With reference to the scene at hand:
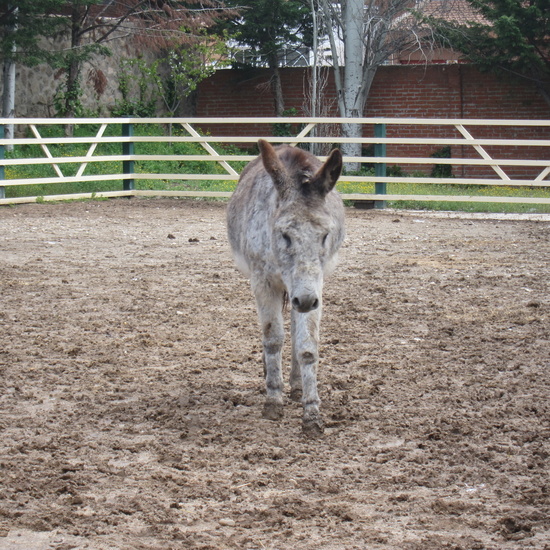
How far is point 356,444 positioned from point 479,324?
2893 mm

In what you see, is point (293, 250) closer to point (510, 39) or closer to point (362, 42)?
point (510, 39)

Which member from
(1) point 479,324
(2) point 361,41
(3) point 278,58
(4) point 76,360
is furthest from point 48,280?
(3) point 278,58

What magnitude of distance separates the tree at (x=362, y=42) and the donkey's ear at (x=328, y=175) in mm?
15959

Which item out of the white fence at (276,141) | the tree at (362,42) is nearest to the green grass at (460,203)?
the white fence at (276,141)

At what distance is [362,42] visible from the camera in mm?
21516

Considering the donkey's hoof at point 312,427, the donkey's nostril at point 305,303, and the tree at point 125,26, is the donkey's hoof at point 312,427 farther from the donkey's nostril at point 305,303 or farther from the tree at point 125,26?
the tree at point 125,26

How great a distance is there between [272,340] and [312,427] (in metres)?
Result: 0.65

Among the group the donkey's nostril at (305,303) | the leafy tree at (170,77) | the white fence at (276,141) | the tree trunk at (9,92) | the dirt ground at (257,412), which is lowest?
the dirt ground at (257,412)

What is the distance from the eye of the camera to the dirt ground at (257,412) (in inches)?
140

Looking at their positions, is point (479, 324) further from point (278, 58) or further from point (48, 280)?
point (278, 58)

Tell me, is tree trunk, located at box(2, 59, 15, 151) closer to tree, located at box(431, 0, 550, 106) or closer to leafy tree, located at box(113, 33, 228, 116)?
leafy tree, located at box(113, 33, 228, 116)

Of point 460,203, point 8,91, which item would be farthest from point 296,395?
point 8,91

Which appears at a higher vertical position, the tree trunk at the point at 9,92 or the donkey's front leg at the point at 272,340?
the tree trunk at the point at 9,92

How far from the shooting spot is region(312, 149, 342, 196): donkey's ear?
15.0 feet
